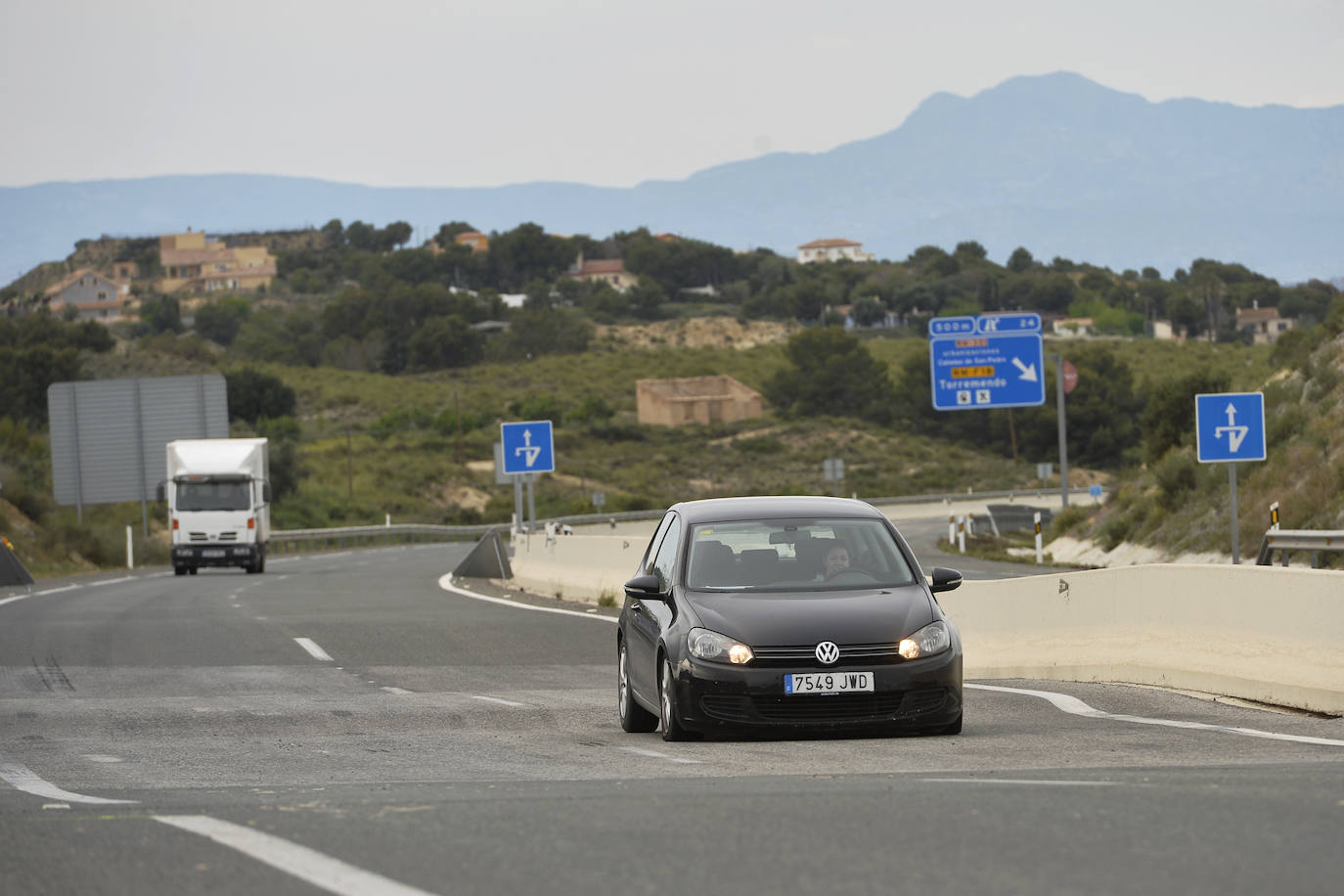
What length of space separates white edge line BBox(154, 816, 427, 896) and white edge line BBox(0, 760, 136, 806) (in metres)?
0.97

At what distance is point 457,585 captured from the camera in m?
31.2

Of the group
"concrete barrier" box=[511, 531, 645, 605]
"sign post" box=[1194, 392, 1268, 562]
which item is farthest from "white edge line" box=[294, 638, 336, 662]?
"sign post" box=[1194, 392, 1268, 562]

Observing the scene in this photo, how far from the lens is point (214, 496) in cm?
3962

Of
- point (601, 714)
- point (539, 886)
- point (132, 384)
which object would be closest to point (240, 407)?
point (132, 384)

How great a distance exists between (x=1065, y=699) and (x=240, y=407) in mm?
92668

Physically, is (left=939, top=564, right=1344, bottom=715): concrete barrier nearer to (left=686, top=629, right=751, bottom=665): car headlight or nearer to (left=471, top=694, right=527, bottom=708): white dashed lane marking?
(left=686, top=629, right=751, bottom=665): car headlight

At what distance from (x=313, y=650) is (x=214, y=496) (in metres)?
22.2

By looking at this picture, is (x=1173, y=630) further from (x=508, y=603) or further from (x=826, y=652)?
(x=508, y=603)

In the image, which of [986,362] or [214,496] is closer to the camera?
[214,496]

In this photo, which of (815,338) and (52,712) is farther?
(815,338)

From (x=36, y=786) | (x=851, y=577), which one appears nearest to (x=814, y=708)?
(x=851, y=577)

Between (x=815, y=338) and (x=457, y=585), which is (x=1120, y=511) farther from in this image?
(x=815, y=338)

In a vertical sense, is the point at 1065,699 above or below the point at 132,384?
below

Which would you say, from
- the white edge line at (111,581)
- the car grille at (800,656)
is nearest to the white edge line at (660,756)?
the car grille at (800,656)
